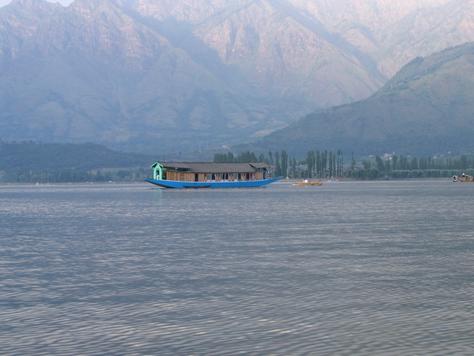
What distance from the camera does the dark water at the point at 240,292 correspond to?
125 feet

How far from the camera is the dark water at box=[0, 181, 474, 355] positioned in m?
38.2

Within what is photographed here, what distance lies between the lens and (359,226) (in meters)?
104

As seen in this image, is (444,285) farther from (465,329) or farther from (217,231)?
(217,231)

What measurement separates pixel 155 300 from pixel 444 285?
60.3 feet

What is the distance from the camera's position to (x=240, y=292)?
2009 inches

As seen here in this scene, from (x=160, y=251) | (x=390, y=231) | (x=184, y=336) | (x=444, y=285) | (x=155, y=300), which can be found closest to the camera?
(x=184, y=336)

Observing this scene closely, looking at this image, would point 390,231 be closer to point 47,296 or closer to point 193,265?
point 193,265

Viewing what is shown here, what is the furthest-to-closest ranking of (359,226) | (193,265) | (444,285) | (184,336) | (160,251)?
1. (359,226)
2. (160,251)
3. (193,265)
4. (444,285)
5. (184,336)

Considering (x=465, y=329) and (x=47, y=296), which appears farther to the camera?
(x=47, y=296)

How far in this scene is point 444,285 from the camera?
5266 cm

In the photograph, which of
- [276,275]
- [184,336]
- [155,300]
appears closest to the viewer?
[184,336]

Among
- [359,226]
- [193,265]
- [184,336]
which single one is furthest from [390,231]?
[184,336]

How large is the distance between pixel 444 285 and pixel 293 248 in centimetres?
2589

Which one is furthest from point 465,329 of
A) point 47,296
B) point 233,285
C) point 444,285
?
point 47,296
